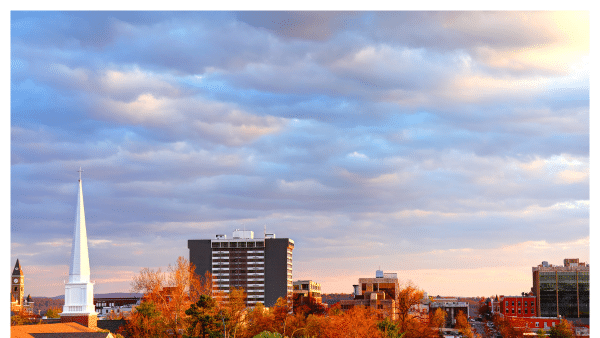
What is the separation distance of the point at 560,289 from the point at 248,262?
60784 millimetres

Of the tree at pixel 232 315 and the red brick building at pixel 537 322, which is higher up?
the tree at pixel 232 315

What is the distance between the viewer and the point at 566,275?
11681 centimetres

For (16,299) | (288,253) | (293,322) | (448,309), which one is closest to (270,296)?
(288,253)

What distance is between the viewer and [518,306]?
120m

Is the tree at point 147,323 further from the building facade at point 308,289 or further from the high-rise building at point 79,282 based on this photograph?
the building facade at point 308,289

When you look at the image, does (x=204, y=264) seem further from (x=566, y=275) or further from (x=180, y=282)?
(x=180, y=282)

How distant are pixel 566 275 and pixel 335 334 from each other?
263ft

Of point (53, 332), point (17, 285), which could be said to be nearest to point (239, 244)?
point (17, 285)

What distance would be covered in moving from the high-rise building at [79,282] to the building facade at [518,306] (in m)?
92.4

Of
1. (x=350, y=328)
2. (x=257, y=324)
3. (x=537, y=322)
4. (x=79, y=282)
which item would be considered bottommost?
(x=537, y=322)

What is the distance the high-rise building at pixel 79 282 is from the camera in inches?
1823

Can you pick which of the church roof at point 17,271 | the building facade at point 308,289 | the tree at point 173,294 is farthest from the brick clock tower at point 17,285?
the tree at point 173,294

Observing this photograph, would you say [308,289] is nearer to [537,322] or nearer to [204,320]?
[537,322]
